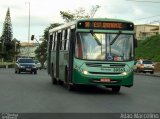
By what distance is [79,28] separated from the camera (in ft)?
72.5

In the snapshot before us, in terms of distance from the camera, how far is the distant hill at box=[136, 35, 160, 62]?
3563 inches

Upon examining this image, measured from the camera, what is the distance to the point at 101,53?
→ 2183cm

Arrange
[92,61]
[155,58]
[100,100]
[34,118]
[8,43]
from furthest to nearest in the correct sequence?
1. [8,43]
2. [155,58]
3. [92,61]
4. [100,100]
5. [34,118]

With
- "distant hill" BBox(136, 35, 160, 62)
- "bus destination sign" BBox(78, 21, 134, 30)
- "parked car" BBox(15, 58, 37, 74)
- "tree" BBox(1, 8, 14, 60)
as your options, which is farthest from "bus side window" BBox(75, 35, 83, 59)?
"tree" BBox(1, 8, 14, 60)

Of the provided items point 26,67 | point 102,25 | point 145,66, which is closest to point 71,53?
point 102,25

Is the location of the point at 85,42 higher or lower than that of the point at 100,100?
higher

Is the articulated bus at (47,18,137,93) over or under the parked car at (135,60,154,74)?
over

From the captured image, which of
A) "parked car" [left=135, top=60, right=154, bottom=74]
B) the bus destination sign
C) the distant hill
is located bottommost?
"parked car" [left=135, top=60, right=154, bottom=74]

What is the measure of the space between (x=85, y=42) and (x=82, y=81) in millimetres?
1554

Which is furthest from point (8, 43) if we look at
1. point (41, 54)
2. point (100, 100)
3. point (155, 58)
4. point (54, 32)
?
point (100, 100)

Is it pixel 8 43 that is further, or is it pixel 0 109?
pixel 8 43

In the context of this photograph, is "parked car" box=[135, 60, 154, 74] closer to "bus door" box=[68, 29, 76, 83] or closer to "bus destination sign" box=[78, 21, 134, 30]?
"bus door" box=[68, 29, 76, 83]

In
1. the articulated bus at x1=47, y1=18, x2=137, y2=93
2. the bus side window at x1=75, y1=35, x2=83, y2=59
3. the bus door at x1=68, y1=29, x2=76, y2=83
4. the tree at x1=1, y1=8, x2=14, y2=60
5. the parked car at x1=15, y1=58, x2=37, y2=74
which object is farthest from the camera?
the tree at x1=1, y1=8, x2=14, y2=60

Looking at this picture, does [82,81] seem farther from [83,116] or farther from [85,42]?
[83,116]
